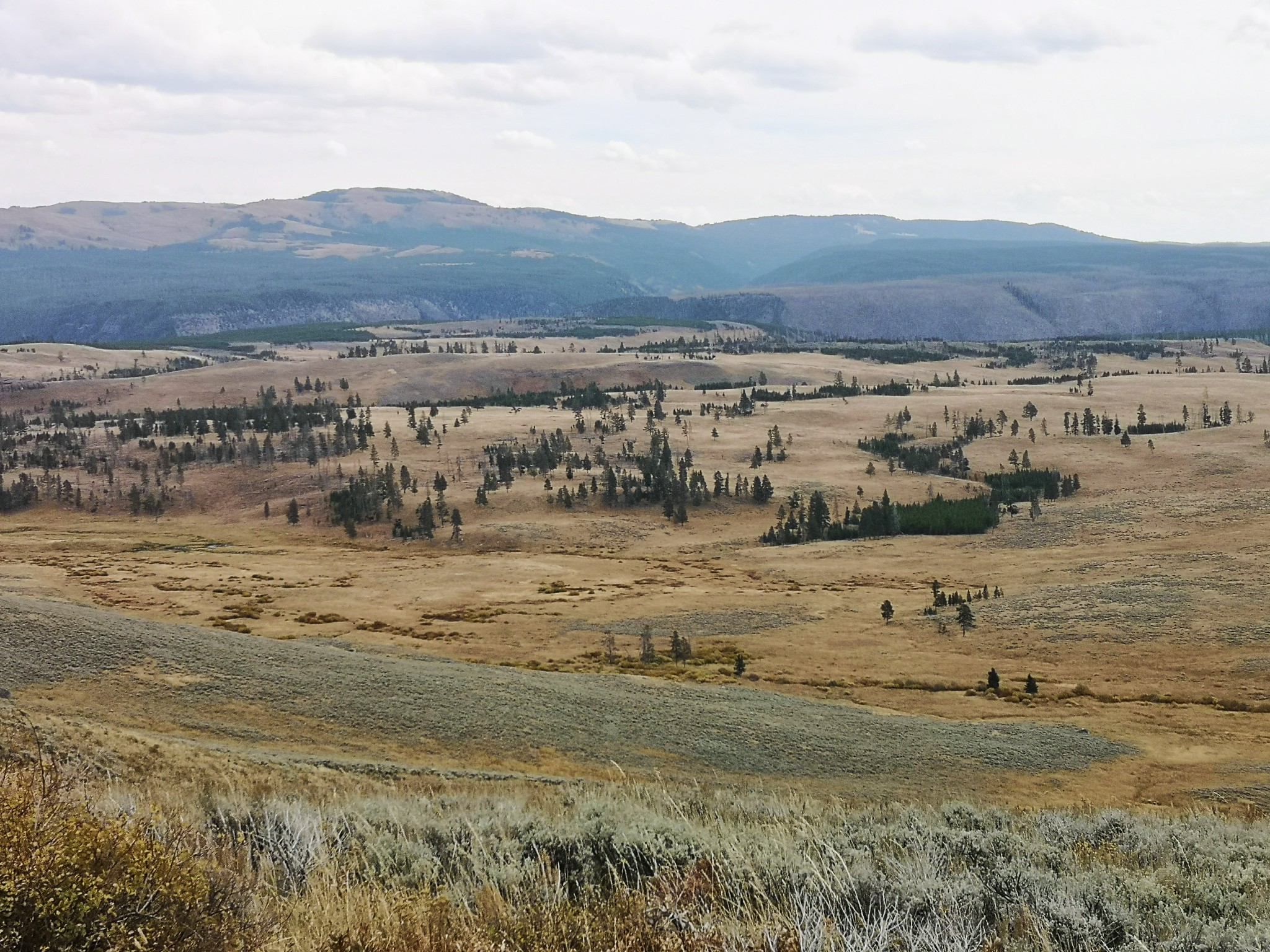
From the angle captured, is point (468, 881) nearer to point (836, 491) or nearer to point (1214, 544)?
point (1214, 544)

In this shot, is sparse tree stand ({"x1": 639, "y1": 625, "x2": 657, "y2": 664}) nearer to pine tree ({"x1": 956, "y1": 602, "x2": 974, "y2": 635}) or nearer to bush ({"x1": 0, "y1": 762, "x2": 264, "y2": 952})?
pine tree ({"x1": 956, "y1": 602, "x2": 974, "y2": 635})

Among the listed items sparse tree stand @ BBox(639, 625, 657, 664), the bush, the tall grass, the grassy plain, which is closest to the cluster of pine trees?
the grassy plain

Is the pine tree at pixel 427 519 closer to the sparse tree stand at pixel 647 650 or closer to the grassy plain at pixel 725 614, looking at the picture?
the grassy plain at pixel 725 614

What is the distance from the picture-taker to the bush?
704 cm

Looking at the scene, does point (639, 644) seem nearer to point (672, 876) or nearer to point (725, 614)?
Answer: point (725, 614)

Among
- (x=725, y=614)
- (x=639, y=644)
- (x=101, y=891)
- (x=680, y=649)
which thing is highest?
(x=101, y=891)

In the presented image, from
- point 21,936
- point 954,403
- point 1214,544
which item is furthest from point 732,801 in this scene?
point 954,403

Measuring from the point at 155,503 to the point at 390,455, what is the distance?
2177cm

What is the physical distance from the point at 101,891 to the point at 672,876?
596 cm

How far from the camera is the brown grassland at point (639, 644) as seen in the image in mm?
22719

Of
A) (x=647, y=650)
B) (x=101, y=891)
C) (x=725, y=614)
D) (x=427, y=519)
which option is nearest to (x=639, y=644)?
(x=647, y=650)

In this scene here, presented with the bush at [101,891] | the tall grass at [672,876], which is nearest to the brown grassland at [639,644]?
the tall grass at [672,876]

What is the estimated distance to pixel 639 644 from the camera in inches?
1726

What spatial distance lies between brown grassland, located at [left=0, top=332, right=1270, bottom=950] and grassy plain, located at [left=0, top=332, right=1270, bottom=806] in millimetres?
204
